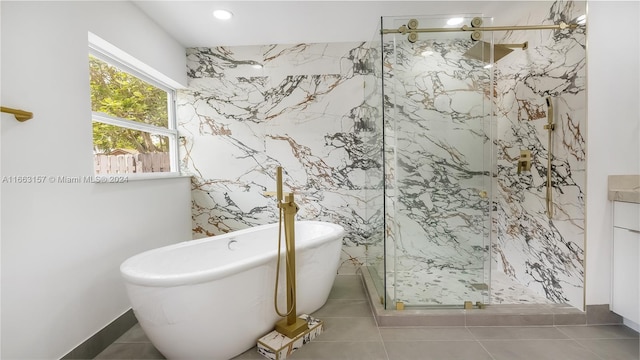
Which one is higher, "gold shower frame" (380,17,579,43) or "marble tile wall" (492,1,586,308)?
"gold shower frame" (380,17,579,43)

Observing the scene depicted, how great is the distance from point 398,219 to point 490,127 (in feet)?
3.26

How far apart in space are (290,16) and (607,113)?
8.14ft

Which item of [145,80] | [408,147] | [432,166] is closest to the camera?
[408,147]

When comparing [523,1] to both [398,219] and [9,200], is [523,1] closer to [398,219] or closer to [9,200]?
[398,219]

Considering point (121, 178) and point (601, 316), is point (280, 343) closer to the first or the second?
point (121, 178)

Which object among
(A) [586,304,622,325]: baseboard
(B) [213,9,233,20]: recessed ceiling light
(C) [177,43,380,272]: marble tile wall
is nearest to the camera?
(A) [586,304,622,325]: baseboard

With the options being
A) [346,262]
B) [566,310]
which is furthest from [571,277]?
[346,262]

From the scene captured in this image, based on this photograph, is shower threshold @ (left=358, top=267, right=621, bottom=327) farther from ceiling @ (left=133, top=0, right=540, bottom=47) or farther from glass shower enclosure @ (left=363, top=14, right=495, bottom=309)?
ceiling @ (left=133, top=0, right=540, bottom=47)

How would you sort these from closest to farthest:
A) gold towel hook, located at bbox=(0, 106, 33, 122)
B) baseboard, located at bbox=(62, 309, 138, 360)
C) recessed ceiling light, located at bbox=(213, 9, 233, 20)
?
gold towel hook, located at bbox=(0, 106, 33, 122) → baseboard, located at bbox=(62, 309, 138, 360) → recessed ceiling light, located at bbox=(213, 9, 233, 20)

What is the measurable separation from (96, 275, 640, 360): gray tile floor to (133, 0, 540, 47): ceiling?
7.28 ft

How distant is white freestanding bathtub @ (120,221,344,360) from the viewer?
133 centimetres

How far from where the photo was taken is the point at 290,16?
2303 millimetres

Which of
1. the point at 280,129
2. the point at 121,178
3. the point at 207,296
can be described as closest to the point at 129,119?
the point at 121,178

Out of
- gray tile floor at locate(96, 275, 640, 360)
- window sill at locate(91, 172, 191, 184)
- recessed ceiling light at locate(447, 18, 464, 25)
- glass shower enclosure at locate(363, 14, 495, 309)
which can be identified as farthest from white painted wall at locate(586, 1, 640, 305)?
window sill at locate(91, 172, 191, 184)
